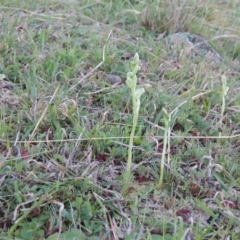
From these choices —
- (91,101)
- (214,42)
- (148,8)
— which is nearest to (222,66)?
(214,42)

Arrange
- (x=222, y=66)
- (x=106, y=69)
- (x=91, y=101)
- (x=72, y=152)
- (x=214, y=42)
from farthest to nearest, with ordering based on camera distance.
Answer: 1. (x=214, y=42)
2. (x=222, y=66)
3. (x=106, y=69)
4. (x=91, y=101)
5. (x=72, y=152)

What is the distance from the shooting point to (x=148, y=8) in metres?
2.38

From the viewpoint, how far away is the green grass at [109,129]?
1.31m

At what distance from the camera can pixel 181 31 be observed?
7.79 feet

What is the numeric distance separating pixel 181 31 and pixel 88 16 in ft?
1.44

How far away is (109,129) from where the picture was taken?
5.29 feet

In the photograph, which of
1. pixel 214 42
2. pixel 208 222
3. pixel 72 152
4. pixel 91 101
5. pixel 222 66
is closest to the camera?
pixel 208 222

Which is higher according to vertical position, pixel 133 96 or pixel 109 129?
pixel 133 96

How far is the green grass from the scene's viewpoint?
1.31 metres

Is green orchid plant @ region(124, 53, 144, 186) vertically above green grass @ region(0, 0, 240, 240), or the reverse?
green orchid plant @ region(124, 53, 144, 186)

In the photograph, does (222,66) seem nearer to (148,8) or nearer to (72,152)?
(148,8)

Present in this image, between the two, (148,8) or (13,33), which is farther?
(148,8)

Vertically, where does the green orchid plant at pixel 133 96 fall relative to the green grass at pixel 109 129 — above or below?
above

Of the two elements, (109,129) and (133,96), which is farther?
(109,129)
